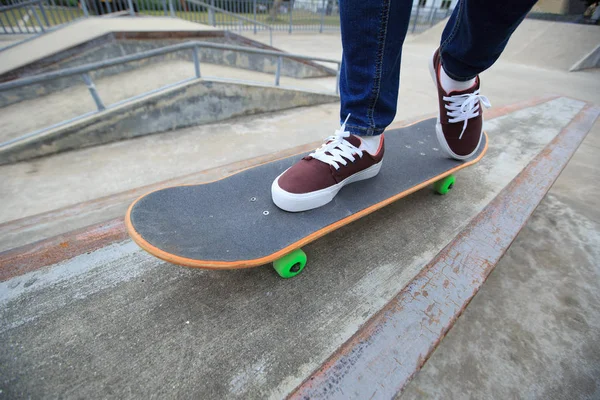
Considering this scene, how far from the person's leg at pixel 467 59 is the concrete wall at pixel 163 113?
97.0 inches

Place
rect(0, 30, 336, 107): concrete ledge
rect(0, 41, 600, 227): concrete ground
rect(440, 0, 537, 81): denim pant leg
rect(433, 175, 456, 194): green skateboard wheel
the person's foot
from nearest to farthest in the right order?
1. rect(440, 0, 537, 81): denim pant leg
2. the person's foot
3. rect(433, 175, 456, 194): green skateboard wheel
4. rect(0, 41, 600, 227): concrete ground
5. rect(0, 30, 336, 107): concrete ledge

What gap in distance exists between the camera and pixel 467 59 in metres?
1.31

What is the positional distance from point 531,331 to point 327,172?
3.50 feet

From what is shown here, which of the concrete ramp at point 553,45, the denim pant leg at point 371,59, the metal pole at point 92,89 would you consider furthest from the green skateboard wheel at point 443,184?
the concrete ramp at point 553,45

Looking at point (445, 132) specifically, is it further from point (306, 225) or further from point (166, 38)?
point (166, 38)

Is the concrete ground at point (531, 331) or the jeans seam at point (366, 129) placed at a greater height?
the jeans seam at point (366, 129)

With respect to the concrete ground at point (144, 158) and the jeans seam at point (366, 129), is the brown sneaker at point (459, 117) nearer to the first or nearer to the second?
the jeans seam at point (366, 129)

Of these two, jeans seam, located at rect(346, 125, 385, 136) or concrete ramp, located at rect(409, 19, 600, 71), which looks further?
concrete ramp, located at rect(409, 19, 600, 71)

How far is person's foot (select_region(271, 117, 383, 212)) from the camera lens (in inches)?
45.9

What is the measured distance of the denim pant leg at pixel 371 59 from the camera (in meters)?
0.96

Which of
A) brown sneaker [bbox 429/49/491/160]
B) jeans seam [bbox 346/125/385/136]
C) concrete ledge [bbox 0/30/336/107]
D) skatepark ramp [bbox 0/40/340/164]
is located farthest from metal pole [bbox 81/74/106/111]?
brown sneaker [bbox 429/49/491/160]

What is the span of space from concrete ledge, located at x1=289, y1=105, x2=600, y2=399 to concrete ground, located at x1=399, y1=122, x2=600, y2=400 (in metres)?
0.08

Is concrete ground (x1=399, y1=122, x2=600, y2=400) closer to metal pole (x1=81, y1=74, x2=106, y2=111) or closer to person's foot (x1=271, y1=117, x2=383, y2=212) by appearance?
person's foot (x1=271, y1=117, x2=383, y2=212)

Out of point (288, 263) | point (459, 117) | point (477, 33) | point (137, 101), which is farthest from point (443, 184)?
point (137, 101)
